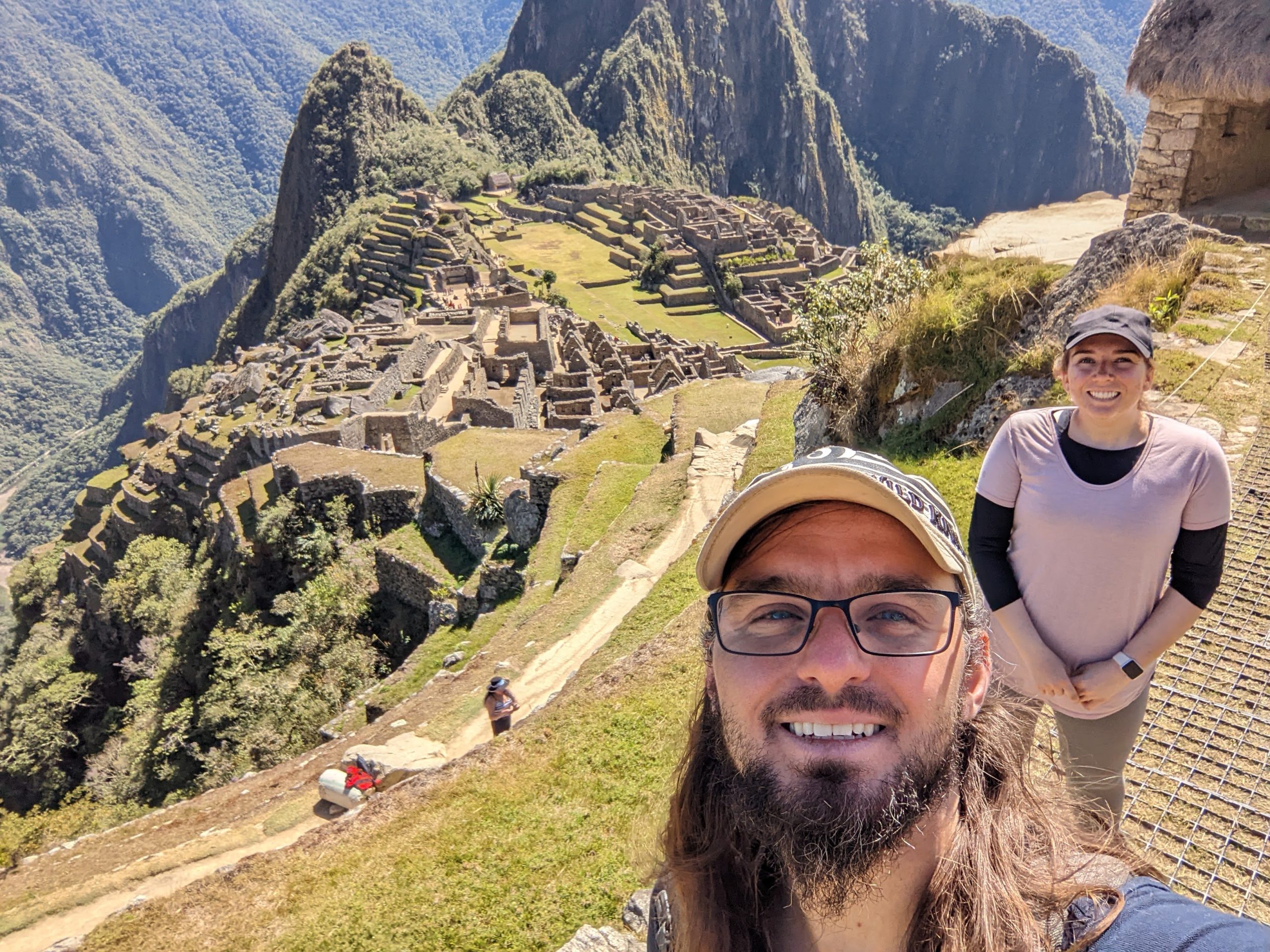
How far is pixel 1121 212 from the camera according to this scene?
45.3 ft

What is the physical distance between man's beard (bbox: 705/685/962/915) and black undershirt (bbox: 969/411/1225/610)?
1.33 meters

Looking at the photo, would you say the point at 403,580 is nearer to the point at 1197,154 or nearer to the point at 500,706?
the point at 500,706

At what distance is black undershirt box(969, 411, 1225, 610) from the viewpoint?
270 cm

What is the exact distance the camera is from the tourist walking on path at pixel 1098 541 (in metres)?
2.68

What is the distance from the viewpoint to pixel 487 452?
18375 millimetres

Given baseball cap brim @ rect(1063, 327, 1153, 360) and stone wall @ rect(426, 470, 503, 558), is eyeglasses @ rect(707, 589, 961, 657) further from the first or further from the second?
stone wall @ rect(426, 470, 503, 558)

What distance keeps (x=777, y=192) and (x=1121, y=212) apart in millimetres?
169637

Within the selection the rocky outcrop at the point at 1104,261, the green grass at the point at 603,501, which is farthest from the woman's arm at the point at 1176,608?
the green grass at the point at 603,501

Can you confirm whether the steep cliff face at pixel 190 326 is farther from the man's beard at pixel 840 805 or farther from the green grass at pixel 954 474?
the man's beard at pixel 840 805

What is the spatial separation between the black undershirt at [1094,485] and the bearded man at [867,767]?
1.06 metres

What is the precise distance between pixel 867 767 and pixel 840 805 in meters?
0.10

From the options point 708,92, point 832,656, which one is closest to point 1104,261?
point 832,656

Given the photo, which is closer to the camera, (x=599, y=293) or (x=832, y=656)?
(x=832, y=656)

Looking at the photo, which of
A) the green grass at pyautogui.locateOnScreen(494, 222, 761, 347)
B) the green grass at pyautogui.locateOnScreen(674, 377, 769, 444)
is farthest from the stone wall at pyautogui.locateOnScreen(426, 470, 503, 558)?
the green grass at pyautogui.locateOnScreen(494, 222, 761, 347)
